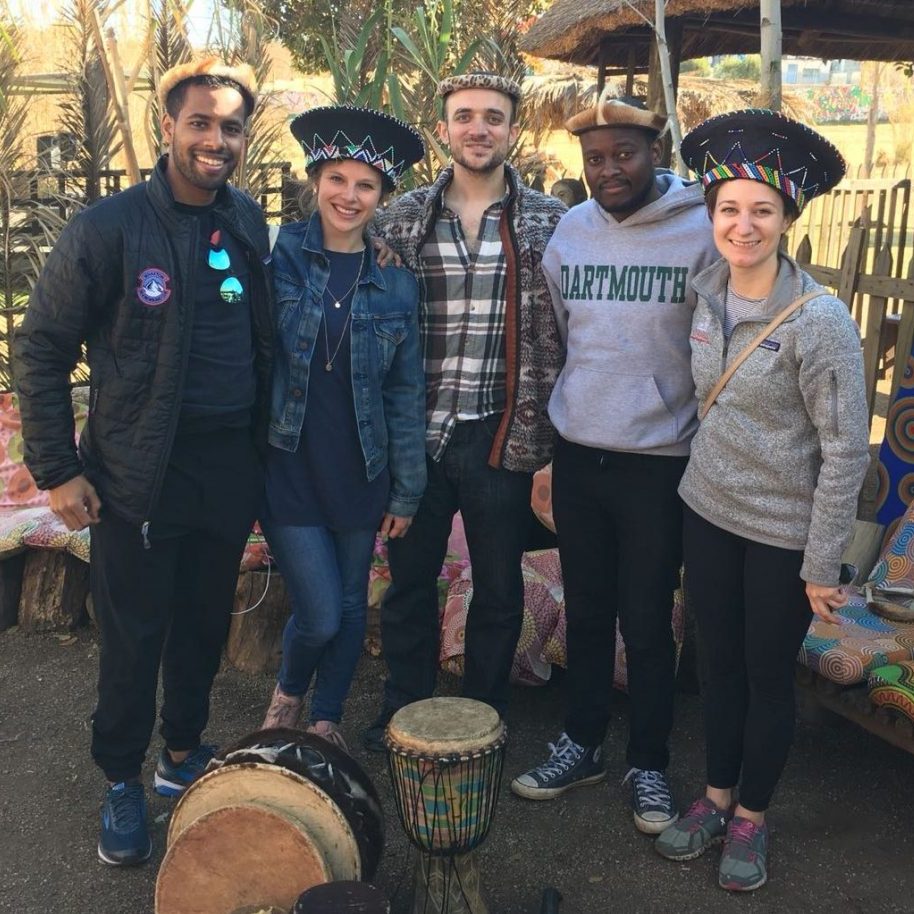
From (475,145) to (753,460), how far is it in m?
1.24

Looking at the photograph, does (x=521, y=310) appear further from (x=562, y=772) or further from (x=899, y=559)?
(x=899, y=559)

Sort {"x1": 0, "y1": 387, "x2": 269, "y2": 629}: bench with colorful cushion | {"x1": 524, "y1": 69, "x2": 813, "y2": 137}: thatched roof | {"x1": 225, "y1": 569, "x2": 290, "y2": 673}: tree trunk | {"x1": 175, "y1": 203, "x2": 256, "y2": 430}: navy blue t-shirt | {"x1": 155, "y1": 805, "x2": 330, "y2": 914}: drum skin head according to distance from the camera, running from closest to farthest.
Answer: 1. {"x1": 155, "y1": 805, "x2": 330, "y2": 914}: drum skin head
2. {"x1": 175, "y1": 203, "x2": 256, "y2": 430}: navy blue t-shirt
3. {"x1": 225, "y1": 569, "x2": 290, "y2": 673}: tree trunk
4. {"x1": 0, "y1": 387, "x2": 269, "y2": 629}: bench with colorful cushion
5. {"x1": 524, "y1": 69, "x2": 813, "y2": 137}: thatched roof

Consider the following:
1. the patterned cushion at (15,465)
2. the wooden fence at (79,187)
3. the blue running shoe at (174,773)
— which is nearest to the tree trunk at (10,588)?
the patterned cushion at (15,465)

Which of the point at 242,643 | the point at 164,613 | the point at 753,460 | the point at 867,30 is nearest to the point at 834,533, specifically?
the point at 753,460

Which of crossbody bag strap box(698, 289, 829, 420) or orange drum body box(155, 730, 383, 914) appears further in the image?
crossbody bag strap box(698, 289, 829, 420)

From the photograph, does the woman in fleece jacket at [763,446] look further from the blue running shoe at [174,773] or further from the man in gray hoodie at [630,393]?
the blue running shoe at [174,773]

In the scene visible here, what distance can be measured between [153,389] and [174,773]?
1361mm

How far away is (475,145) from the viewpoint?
120 inches

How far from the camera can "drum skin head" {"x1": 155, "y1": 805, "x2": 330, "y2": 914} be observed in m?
2.42

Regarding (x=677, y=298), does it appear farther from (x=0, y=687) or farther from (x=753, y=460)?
(x=0, y=687)

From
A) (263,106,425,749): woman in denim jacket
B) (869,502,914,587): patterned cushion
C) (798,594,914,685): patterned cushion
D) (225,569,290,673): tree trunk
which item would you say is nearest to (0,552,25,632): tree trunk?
(225,569,290,673): tree trunk

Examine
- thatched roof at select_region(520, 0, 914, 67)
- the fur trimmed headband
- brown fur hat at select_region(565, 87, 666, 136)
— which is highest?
thatched roof at select_region(520, 0, 914, 67)

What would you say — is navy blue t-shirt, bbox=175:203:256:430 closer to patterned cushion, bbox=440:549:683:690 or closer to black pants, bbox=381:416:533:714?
black pants, bbox=381:416:533:714

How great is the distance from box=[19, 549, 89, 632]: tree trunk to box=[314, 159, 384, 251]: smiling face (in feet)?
8.30
